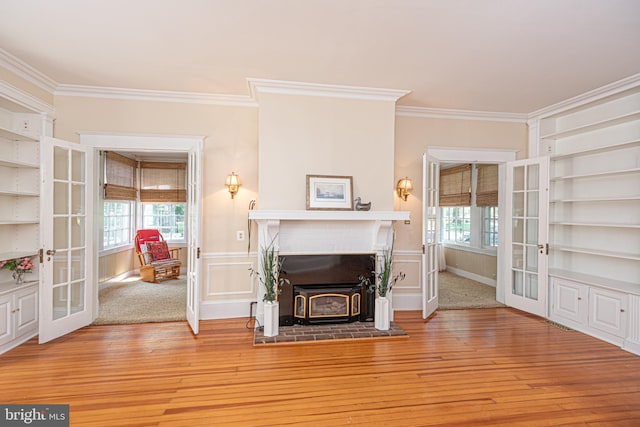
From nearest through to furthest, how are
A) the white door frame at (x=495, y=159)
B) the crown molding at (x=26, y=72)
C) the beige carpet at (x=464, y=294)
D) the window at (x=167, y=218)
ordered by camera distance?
the crown molding at (x=26, y=72) → the white door frame at (x=495, y=159) → the beige carpet at (x=464, y=294) → the window at (x=167, y=218)

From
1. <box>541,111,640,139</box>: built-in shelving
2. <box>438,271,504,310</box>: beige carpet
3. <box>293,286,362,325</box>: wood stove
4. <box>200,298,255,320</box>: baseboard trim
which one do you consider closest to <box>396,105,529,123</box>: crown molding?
<box>541,111,640,139</box>: built-in shelving

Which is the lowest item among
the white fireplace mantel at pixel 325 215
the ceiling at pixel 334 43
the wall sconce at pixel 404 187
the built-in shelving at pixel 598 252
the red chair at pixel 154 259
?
the red chair at pixel 154 259

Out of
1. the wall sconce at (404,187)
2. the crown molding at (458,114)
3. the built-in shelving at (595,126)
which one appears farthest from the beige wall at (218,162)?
the built-in shelving at (595,126)

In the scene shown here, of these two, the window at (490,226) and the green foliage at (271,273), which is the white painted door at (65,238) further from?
the window at (490,226)

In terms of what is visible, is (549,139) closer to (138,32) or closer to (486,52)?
(486,52)

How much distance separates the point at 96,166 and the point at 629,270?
633cm

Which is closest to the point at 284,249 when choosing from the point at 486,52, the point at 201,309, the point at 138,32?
the point at 201,309

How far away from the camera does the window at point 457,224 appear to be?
732cm

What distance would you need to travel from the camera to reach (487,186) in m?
6.46

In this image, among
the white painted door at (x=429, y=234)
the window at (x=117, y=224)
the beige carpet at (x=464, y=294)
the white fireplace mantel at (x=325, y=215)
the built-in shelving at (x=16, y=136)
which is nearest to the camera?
the built-in shelving at (x=16, y=136)

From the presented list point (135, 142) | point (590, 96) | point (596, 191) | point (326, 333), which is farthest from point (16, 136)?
point (596, 191)

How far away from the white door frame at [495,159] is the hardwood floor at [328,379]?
1253mm

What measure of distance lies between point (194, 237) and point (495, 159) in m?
4.22

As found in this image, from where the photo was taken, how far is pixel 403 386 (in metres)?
2.59
